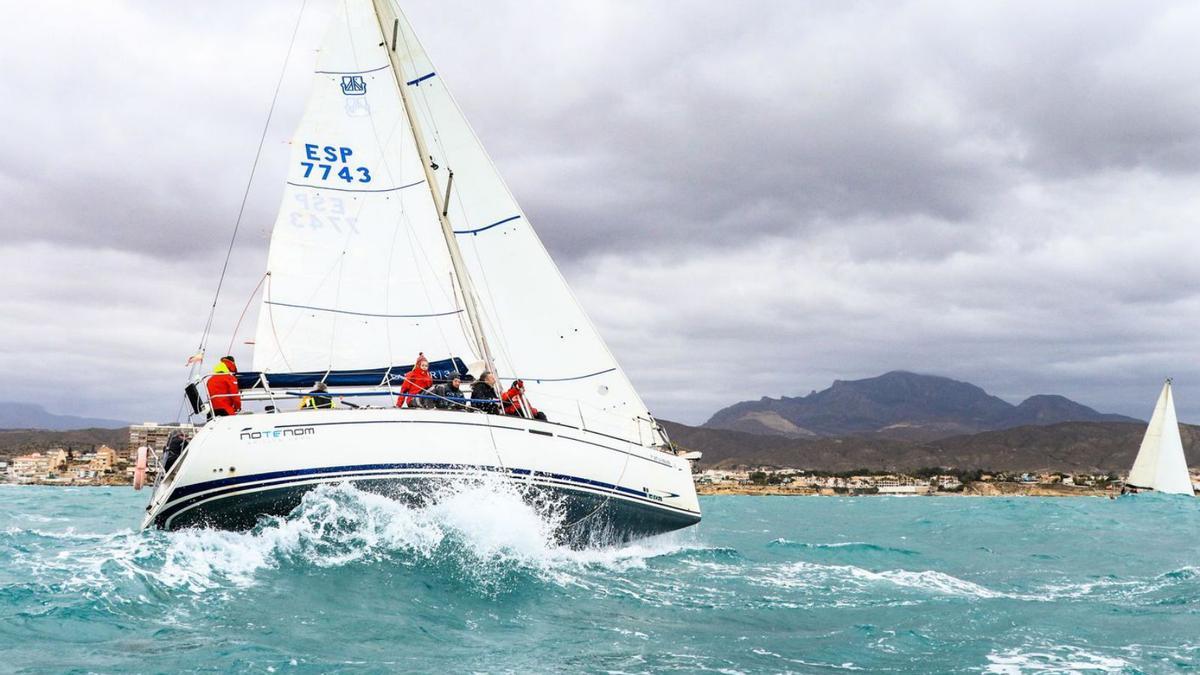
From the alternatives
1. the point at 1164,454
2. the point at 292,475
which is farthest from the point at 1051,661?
the point at 1164,454

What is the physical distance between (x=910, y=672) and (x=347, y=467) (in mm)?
8653

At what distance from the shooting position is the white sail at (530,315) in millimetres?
19703

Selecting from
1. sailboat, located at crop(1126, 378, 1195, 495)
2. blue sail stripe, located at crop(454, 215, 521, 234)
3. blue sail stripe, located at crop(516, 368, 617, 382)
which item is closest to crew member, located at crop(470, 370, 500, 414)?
blue sail stripe, located at crop(516, 368, 617, 382)

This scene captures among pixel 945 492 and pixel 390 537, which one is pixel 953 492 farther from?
pixel 390 537

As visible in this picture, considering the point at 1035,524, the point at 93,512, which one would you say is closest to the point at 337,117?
the point at 93,512

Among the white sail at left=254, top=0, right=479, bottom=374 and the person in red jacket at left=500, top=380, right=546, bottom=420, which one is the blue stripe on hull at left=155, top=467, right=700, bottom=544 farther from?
the white sail at left=254, top=0, right=479, bottom=374

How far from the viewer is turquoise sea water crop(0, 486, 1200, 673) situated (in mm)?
9875

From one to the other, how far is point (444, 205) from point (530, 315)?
290 cm

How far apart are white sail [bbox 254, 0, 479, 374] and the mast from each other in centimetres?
17

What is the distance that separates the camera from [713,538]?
28.8m

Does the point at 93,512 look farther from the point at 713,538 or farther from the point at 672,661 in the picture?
the point at 672,661

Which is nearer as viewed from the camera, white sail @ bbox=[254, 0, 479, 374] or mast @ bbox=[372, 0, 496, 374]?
white sail @ bbox=[254, 0, 479, 374]

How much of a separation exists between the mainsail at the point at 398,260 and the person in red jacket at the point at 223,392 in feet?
4.81

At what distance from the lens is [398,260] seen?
18.2 m
